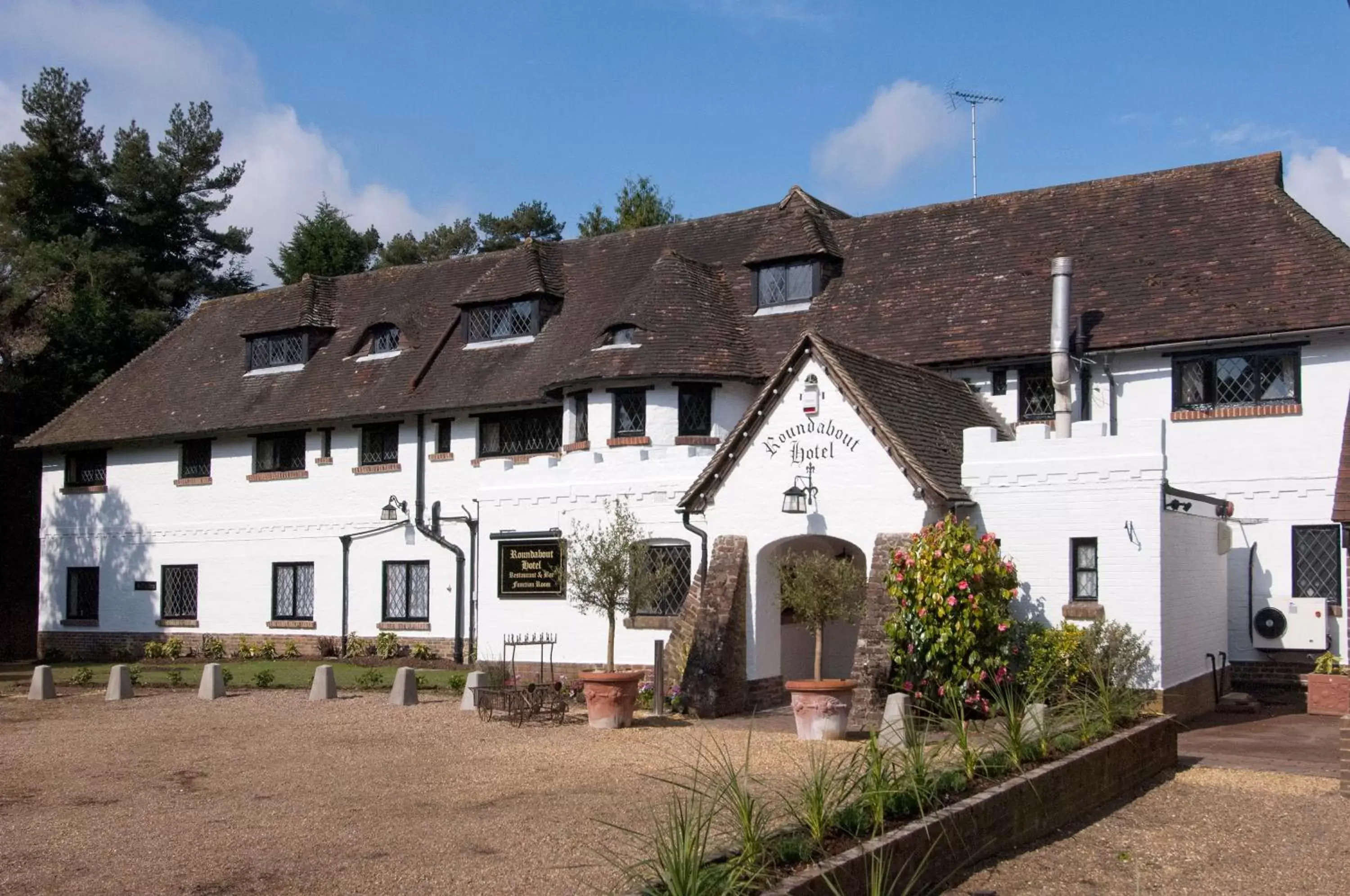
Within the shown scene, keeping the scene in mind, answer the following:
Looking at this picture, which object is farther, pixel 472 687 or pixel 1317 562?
pixel 1317 562

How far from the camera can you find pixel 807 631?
21.0 m

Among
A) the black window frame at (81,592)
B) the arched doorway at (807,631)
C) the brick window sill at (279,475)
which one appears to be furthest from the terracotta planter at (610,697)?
the black window frame at (81,592)

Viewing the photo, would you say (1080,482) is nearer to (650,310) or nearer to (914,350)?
(914,350)

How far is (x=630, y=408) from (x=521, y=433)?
12.7 ft

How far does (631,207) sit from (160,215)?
1846 centimetres

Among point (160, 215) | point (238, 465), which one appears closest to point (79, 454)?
point (238, 465)

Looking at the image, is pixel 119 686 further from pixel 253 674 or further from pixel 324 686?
pixel 253 674

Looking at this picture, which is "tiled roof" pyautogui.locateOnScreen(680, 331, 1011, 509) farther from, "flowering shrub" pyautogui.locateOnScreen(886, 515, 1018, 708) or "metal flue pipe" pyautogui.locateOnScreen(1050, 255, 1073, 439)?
"metal flue pipe" pyautogui.locateOnScreen(1050, 255, 1073, 439)

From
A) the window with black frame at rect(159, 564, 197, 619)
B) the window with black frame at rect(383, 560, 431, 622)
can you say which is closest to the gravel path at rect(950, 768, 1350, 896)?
the window with black frame at rect(383, 560, 431, 622)

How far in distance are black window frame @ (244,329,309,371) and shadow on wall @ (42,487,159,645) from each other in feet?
15.9

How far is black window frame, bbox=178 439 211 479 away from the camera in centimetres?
3284

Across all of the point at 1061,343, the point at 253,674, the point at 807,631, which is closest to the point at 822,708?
the point at 807,631

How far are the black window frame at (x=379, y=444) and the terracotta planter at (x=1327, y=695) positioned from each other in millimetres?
19018

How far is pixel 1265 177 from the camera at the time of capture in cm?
2458
